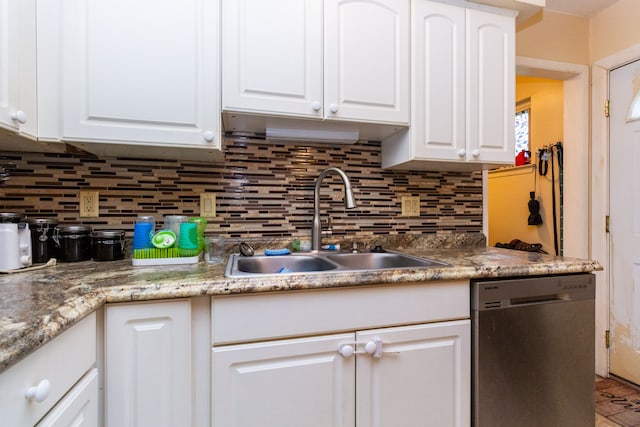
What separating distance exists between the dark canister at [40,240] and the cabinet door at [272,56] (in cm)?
81

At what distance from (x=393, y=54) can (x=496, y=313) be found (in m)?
1.13

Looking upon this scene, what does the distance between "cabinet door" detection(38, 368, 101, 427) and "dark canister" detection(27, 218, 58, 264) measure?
2.09 feet

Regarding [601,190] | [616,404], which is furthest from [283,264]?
[601,190]

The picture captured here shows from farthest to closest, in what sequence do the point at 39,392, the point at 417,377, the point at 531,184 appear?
1. the point at 531,184
2. the point at 417,377
3. the point at 39,392

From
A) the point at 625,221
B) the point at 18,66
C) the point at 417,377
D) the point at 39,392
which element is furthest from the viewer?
Result: the point at 625,221

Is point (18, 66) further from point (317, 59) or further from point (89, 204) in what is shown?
point (317, 59)

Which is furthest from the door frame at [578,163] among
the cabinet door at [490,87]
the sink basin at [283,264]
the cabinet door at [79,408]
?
the cabinet door at [79,408]

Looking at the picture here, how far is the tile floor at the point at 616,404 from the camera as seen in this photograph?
167 centimetres

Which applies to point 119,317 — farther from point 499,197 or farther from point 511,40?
point 499,197

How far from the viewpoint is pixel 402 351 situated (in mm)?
1091

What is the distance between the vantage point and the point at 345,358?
1.04 m

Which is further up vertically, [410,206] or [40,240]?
[410,206]

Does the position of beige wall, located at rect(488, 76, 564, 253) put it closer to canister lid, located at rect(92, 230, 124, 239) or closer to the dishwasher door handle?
the dishwasher door handle

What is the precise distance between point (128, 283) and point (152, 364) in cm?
23
